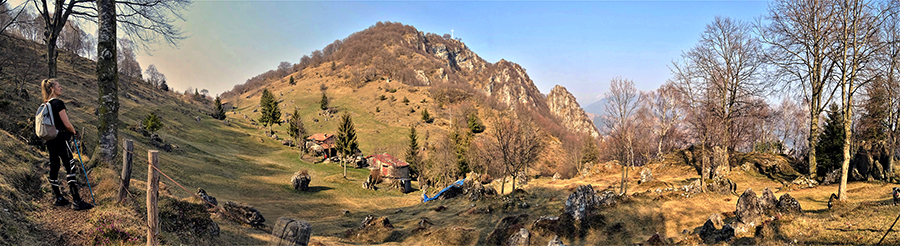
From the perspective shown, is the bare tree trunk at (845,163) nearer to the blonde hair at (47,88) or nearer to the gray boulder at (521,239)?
the gray boulder at (521,239)

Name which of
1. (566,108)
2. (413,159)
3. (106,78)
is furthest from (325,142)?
(566,108)

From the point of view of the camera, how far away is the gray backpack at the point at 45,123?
588 cm

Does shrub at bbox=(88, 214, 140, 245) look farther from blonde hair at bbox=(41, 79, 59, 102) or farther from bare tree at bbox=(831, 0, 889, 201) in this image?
bare tree at bbox=(831, 0, 889, 201)

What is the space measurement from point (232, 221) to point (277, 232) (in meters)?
10.8

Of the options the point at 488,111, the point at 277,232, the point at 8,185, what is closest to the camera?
the point at 277,232

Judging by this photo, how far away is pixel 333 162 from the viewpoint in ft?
171

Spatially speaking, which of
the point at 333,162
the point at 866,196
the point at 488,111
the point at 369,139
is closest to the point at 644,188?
the point at 866,196

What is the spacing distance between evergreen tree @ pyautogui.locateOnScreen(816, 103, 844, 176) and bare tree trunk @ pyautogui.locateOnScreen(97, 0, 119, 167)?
31.8 meters

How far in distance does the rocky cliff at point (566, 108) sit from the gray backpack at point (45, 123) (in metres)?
153

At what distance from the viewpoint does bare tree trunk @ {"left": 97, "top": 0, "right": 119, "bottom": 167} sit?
9141mm

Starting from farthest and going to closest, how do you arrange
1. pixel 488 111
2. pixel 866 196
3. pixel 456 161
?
pixel 488 111 < pixel 456 161 < pixel 866 196

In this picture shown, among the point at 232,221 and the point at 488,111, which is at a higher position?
the point at 488,111

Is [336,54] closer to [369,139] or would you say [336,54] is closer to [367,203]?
[369,139]

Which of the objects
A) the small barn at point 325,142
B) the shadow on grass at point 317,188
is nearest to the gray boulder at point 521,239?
the shadow on grass at point 317,188
